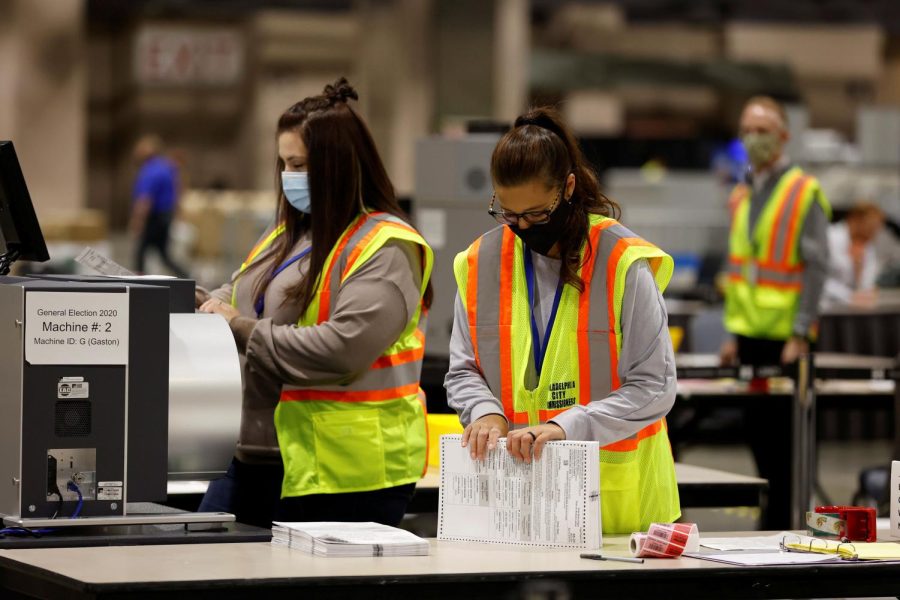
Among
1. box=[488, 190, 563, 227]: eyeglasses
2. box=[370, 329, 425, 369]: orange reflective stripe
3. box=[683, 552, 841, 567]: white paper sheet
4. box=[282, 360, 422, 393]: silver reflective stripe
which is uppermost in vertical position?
box=[488, 190, 563, 227]: eyeglasses

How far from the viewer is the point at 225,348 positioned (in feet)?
12.5

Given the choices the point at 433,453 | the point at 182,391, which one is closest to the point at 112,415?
the point at 182,391

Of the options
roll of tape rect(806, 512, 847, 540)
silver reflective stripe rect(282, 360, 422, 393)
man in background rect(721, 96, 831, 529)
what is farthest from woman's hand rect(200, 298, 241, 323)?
man in background rect(721, 96, 831, 529)

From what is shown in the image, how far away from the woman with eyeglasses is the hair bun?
2.08 ft

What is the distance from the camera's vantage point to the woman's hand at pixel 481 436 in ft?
11.6

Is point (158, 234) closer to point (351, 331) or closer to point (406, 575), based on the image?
point (351, 331)

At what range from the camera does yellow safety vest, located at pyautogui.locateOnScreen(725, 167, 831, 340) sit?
759 cm

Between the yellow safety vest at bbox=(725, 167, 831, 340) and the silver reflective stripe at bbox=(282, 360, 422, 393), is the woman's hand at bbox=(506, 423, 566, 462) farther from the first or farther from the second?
the yellow safety vest at bbox=(725, 167, 831, 340)

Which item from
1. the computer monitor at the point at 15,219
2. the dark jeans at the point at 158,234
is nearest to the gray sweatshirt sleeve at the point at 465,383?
the computer monitor at the point at 15,219

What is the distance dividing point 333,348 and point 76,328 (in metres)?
0.72

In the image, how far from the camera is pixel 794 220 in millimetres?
7574

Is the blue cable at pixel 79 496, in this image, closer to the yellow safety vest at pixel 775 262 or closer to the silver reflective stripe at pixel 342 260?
the silver reflective stripe at pixel 342 260

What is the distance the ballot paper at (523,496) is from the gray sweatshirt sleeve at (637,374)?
12 cm

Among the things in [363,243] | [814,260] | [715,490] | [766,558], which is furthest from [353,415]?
[814,260]
